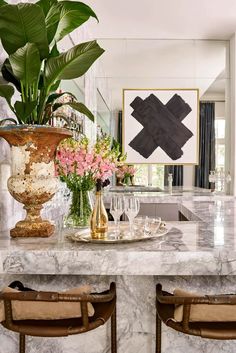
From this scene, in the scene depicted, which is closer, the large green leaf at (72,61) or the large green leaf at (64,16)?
the large green leaf at (72,61)

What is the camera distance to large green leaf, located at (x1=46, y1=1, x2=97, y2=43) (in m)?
1.74

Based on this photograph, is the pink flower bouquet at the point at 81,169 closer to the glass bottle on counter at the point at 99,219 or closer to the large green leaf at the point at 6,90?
the glass bottle on counter at the point at 99,219

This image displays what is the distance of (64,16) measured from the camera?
5.84 ft

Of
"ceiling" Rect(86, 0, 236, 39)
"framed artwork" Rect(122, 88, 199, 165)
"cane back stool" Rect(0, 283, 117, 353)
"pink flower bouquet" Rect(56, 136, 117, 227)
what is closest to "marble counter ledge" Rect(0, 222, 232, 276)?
"cane back stool" Rect(0, 283, 117, 353)

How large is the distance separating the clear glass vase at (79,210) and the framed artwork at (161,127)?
300cm

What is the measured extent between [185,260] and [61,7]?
3.81ft

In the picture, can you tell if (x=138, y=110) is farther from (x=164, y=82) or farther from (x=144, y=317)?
(x=144, y=317)

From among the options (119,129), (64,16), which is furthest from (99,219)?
(119,129)

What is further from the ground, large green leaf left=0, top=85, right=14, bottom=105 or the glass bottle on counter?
large green leaf left=0, top=85, right=14, bottom=105

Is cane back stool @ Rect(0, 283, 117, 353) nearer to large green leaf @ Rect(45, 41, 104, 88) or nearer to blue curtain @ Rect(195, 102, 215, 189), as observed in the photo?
large green leaf @ Rect(45, 41, 104, 88)

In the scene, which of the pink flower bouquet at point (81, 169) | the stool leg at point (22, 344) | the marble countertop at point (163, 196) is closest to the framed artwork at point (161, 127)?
the marble countertop at point (163, 196)

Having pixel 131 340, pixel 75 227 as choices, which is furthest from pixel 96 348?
pixel 75 227

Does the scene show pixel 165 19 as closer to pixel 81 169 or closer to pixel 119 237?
pixel 81 169

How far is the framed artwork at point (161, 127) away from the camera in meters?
5.00
